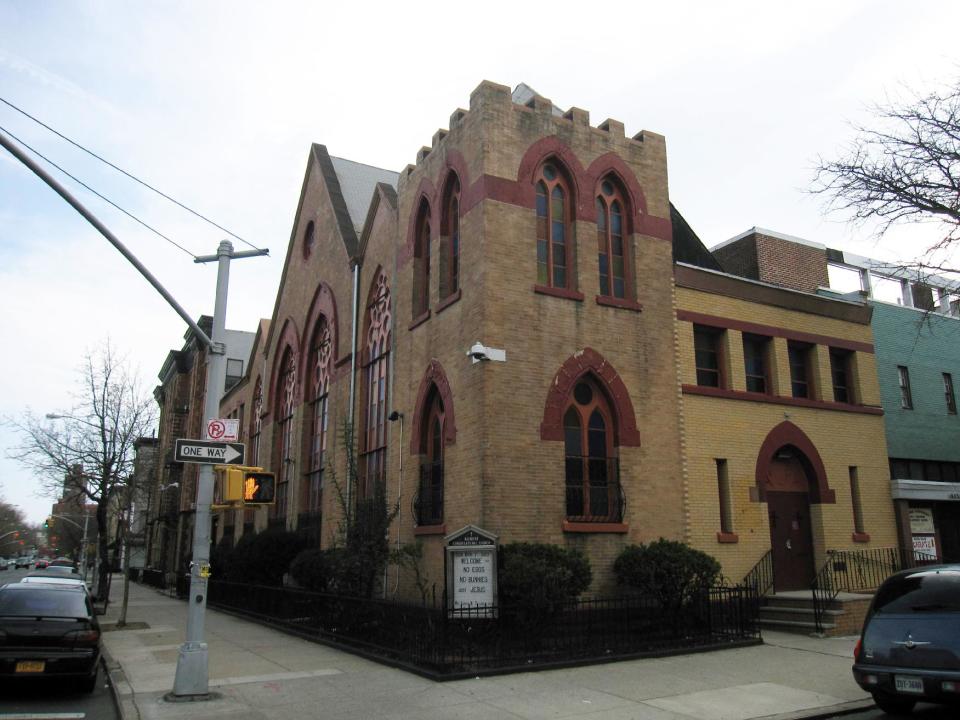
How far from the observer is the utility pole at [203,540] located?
424 inches

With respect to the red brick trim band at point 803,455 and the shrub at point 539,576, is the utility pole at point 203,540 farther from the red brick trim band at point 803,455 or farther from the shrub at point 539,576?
the red brick trim band at point 803,455

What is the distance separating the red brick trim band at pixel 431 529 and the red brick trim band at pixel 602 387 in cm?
306

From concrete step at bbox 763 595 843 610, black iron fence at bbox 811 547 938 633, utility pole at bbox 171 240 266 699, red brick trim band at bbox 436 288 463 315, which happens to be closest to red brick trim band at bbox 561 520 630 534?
concrete step at bbox 763 595 843 610

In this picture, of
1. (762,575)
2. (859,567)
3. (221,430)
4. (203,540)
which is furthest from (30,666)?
(859,567)

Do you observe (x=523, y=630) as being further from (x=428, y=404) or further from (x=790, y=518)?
(x=790, y=518)

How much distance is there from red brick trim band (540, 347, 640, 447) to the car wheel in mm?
7579

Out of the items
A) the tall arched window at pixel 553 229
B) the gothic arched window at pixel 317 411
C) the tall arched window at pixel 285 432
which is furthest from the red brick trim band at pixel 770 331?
the tall arched window at pixel 285 432

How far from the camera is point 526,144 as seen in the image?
17344 mm

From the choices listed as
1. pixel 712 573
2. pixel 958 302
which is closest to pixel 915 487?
pixel 958 302

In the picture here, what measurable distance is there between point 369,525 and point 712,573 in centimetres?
674

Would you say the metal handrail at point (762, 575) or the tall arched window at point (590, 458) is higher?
the tall arched window at point (590, 458)

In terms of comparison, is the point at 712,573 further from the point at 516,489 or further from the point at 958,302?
the point at 958,302

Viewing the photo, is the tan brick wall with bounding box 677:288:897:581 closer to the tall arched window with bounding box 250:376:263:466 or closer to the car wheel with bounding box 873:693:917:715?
the car wheel with bounding box 873:693:917:715

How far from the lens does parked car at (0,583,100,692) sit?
1102 centimetres
